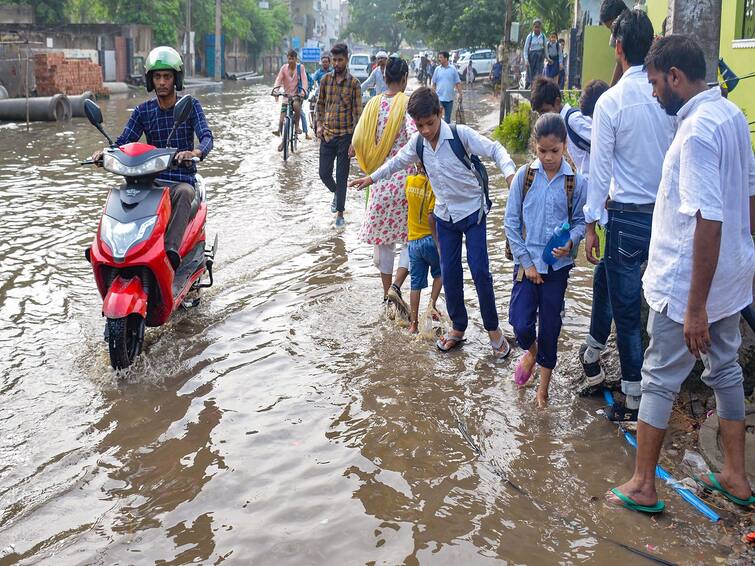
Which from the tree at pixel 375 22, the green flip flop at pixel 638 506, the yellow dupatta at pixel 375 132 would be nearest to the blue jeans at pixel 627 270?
the green flip flop at pixel 638 506

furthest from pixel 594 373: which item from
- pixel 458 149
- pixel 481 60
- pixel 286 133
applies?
pixel 481 60

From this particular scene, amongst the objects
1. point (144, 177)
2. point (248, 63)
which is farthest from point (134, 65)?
point (144, 177)

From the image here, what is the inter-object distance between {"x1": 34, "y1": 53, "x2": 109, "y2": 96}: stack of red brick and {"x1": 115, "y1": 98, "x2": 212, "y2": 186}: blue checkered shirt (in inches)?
889

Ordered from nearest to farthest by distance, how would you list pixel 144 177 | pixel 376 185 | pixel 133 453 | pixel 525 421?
pixel 133 453 → pixel 525 421 → pixel 144 177 → pixel 376 185

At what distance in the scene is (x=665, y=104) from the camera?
11.3ft

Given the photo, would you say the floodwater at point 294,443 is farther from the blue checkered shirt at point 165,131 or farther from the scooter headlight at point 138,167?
the scooter headlight at point 138,167

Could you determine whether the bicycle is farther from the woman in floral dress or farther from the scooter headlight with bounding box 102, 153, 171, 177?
the scooter headlight with bounding box 102, 153, 171, 177

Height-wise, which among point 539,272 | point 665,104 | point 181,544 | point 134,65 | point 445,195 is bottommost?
point 181,544

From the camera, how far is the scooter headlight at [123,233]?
204 inches

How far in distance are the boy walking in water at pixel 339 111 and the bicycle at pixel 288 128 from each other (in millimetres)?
5191

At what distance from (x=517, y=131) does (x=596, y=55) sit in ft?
8.36

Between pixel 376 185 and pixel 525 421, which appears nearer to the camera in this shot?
pixel 525 421

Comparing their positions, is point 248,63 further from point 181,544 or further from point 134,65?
point 181,544

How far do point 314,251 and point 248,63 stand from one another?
61.8 metres
